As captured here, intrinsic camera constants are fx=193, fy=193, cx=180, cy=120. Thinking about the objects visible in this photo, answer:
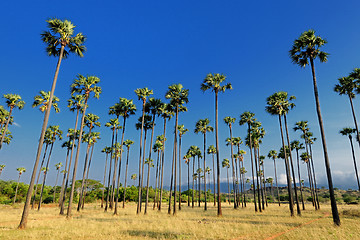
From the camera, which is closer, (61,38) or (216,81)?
(61,38)

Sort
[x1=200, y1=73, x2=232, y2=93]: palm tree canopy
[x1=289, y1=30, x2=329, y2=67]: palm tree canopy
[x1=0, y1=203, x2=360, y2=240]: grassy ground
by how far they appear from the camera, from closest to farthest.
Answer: [x1=0, y1=203, x2=360, y2=240]: grassy ground
[x1=289, y1=30, x2=329, y2=67]: palm tree canopy
[x1=200, y1=73, x2=232, y2=93]: palm tree canopy

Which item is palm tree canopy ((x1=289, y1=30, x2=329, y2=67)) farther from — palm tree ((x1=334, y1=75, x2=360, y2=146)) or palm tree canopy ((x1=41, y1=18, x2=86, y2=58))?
palm tree canopy ((x1=41, y1=18, x2=86, y2=58))

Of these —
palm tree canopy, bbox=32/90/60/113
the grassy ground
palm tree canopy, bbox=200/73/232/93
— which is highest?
palm tree canopy, bbox=200/73/232/93

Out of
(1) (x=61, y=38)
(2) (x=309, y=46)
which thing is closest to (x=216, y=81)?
(2) (x=309, y=46)

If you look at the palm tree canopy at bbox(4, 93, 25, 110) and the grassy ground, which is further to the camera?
the palm tree canopy at bbox(4, 93, 25, 110)

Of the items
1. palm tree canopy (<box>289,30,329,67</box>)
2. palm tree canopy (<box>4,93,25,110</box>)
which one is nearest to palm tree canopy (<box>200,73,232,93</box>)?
palm tree canopy (<box>289,30,329,67</box>)

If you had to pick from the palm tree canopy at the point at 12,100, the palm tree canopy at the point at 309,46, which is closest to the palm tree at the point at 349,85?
the palm tree canopy at the point at 309,46

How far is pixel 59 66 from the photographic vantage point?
18.4 meters

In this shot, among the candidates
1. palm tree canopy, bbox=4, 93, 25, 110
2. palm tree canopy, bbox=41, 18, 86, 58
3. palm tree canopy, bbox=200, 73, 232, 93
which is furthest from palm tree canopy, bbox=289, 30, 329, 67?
palm tree canopy, bbox=4, 93, 25, 110

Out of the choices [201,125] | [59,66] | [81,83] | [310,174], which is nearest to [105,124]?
[81,83]

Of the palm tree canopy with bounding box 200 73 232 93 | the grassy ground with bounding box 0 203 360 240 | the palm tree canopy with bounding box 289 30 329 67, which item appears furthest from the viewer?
the palm tree canopy with bounding box 200 73 232 93

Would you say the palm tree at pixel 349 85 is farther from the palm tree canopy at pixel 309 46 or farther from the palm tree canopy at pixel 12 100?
the palm tree canopy at pixel 12 100

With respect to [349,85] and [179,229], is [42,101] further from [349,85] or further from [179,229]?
[349,85]

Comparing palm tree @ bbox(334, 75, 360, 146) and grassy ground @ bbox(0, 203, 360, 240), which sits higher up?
palm tree @ bbox(334, 75, 360, 146)
